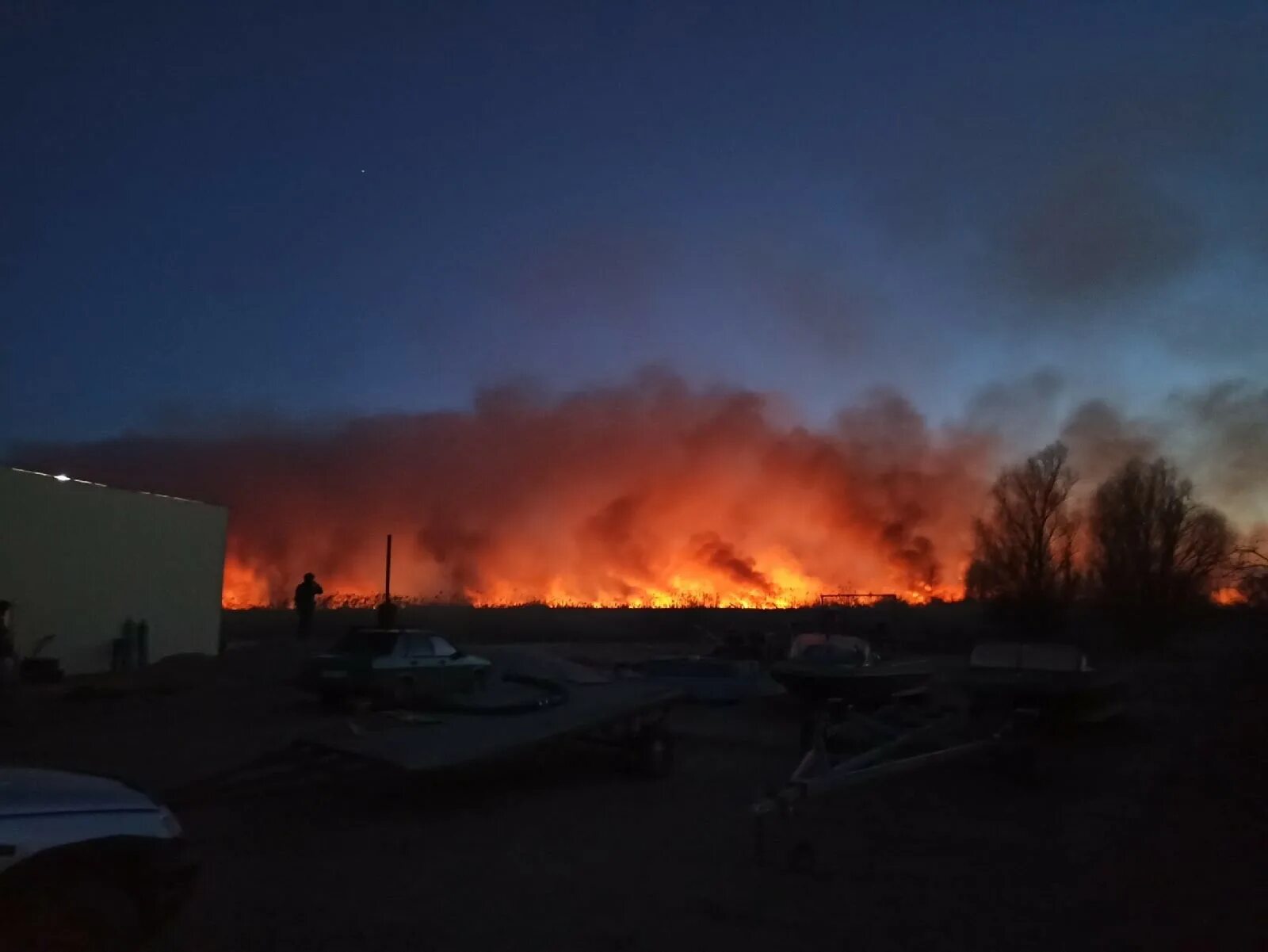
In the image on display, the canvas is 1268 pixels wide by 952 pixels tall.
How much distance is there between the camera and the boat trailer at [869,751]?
324 inches

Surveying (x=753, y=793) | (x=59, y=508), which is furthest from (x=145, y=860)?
(x=59, y=508)

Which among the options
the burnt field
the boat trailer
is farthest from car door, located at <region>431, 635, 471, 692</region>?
the burnt field

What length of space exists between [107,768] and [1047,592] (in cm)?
3827

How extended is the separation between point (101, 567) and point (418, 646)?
9.65 meters

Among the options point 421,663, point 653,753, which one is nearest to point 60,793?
point 653,753

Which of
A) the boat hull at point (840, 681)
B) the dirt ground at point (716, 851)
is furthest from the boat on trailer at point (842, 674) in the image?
the dirt ground at point (716, 851)

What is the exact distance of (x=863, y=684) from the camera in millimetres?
18438

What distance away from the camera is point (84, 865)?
16.9ft

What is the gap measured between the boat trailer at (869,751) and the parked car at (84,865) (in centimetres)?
416

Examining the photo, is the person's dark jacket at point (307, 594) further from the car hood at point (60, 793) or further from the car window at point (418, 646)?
the car hood at point (60, 793)

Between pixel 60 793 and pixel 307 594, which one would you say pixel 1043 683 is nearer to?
pixel 60 793

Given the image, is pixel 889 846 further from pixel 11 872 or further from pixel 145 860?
pixel 11 872

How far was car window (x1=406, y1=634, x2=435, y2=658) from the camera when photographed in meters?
19.1

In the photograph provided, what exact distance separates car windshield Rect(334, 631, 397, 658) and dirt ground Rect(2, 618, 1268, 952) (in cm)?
359
